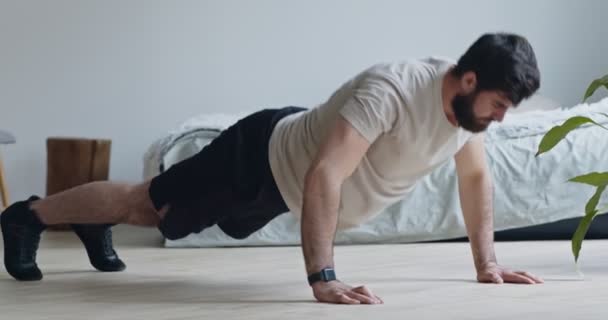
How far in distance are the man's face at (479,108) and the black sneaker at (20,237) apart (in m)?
1.13

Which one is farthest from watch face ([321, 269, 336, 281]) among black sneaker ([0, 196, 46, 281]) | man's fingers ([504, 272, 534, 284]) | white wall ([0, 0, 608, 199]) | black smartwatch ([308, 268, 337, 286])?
white wall ([0, 0, 608, 199])

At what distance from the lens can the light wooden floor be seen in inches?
85.7

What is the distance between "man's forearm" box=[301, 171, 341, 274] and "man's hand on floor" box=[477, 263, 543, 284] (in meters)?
0.55

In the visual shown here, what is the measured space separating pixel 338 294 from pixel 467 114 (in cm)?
48

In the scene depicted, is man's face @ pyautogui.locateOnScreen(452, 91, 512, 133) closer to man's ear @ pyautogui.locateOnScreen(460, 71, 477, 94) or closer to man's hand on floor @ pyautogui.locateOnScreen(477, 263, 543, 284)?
man's ear @ pyautogui.locateOnScreen(460, 71, 477, 94)

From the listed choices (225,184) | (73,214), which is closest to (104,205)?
(73,214)

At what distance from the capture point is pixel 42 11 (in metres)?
4.86

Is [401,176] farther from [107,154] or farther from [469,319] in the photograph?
[107,154]

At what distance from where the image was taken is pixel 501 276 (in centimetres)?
255

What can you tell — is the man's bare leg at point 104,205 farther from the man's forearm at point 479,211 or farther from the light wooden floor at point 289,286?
the man's forearm at point 479,211

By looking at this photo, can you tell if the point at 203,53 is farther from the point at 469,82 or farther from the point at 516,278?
the point at 469,82

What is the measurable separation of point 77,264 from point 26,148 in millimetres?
1888

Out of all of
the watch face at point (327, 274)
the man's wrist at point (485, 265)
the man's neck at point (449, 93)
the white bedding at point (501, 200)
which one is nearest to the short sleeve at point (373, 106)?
the man's neck at point (449, 93)

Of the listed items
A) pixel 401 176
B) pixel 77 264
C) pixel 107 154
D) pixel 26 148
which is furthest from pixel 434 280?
pixel 26 148
